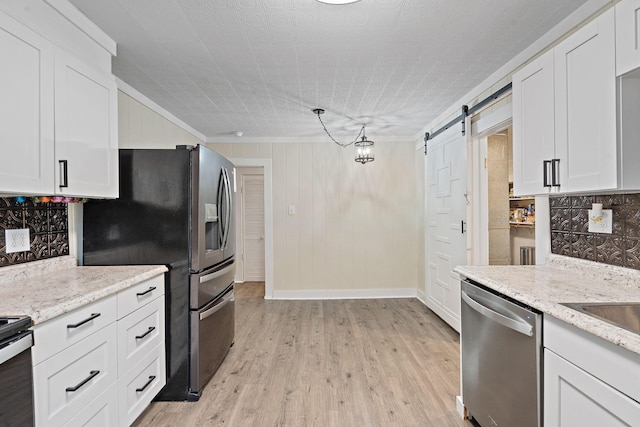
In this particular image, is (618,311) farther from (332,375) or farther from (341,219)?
(341,219)

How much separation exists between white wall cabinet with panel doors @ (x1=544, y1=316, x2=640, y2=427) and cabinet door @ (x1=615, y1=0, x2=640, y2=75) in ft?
3.33

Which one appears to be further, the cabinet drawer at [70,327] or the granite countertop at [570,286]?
the cabinet drawer at [70,327]

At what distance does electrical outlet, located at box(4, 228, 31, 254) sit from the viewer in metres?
1.75

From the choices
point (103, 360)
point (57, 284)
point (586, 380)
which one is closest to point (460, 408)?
point (586, 380)

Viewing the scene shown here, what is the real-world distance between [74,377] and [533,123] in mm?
2530

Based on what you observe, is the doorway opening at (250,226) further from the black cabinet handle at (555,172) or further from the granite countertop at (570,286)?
the black cabinet handle at (555,172)

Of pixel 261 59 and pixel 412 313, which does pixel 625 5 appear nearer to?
pixel 261 59

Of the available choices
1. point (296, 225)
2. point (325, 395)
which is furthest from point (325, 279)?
point (325, 395)

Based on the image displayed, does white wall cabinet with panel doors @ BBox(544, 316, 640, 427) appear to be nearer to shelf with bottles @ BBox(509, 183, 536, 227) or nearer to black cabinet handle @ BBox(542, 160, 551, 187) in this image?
black cabinet handle @ BBox(542, 160, 551, 187)

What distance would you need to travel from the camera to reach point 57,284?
1661 mm

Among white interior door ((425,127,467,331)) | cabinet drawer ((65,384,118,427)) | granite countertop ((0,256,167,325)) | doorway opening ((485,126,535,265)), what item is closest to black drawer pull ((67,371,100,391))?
cabinet drawer ((65,384,118,427))

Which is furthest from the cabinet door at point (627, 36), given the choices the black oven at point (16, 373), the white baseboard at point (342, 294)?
the white baseboard at point (342, 294)

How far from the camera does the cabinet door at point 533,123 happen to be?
68.0 inches

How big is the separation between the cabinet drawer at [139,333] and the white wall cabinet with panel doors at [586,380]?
1.96 meters
